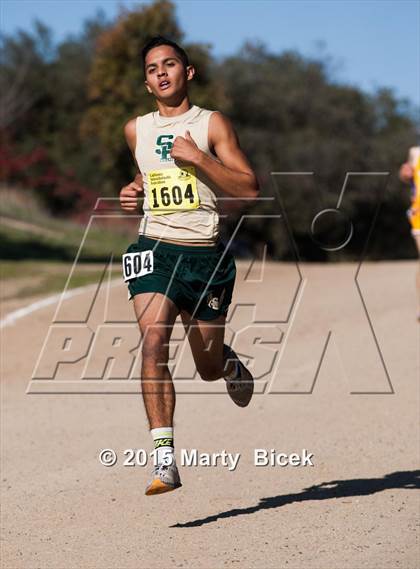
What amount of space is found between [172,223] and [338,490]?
91.0 inches

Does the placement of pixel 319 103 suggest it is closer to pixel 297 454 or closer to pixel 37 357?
pixel 37 357

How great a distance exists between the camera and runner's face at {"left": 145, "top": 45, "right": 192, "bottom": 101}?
6488 mm

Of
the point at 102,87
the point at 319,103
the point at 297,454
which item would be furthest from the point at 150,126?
the point at 319,103

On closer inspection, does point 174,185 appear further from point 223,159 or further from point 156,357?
point 156,357

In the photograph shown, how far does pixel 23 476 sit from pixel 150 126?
2903mm

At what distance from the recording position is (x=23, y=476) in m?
8.03

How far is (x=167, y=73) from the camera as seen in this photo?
6.49 meters

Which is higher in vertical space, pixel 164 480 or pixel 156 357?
pixel 156 357

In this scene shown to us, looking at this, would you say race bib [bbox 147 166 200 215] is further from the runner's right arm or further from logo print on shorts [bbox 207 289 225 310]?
logo print on shorts [bbox 207 289 225 310]

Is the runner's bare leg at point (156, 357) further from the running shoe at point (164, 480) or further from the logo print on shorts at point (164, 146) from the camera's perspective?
the logo print on shorts at point (164, 146)

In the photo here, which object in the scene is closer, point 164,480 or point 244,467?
point 164,480

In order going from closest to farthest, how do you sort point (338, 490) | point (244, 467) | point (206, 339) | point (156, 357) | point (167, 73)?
1. point (156, 357)
2. point (167, 73)
3. point (206, 339)
4. point (338, 490)
5. point (244, 467)

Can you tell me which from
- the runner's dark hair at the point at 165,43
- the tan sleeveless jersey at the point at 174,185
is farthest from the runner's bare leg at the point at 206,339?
the runner's dark hair at the point at 165,43

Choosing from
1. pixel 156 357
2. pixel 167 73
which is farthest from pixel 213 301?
pixel 167 73
